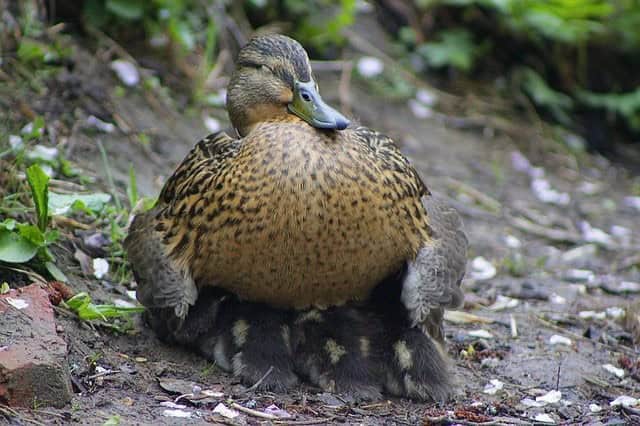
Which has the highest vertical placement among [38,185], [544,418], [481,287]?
[38,185]

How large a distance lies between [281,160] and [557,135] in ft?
19.0

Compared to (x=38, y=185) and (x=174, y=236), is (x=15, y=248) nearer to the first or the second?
(x=38, y=185)

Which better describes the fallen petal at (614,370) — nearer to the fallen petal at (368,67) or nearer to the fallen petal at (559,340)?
the fallen petal at (559,340)

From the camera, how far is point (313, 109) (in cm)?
431

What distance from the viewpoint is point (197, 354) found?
4.41 metres

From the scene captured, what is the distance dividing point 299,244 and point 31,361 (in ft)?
3.50

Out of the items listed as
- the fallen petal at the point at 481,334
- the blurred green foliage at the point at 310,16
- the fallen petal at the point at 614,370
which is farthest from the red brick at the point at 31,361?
the blurred green foliage at the point at 310,16

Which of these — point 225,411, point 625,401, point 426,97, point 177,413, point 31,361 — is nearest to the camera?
point 31,361

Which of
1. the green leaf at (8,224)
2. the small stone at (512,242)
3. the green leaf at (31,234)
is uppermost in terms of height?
the green leaf at (8,224)

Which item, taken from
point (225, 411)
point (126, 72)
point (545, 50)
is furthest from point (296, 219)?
point (545, 50)

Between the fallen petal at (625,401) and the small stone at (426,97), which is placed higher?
the fallen petal at (625,401)

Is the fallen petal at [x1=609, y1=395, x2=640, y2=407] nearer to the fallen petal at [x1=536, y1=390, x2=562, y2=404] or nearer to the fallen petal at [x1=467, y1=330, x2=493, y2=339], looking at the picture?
the fallen petal at [x1=536, y1=390, x2=562, y2=404]

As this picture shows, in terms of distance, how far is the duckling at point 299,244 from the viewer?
13.2ft

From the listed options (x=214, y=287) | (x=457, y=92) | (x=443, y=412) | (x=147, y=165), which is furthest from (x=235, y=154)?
(x=457, y=92)
